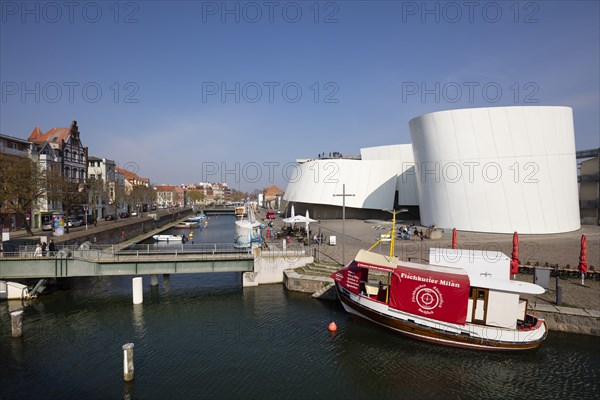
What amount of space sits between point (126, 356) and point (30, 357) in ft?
18.1

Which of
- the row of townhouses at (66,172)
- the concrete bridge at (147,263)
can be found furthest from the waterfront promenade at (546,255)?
the row of townhouses at (66,172)

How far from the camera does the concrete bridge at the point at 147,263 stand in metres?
21.3

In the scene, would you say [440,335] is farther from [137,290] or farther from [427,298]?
[137,290]

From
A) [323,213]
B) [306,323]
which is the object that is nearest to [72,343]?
[306,323]

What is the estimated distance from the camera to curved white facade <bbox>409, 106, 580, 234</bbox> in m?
40.2

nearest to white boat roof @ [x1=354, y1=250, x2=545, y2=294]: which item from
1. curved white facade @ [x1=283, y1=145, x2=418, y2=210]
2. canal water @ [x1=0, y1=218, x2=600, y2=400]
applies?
canal water @ [x1=0, y1=218, x2=600, y2=400]

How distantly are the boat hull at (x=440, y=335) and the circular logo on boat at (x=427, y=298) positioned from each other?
758 millimetres

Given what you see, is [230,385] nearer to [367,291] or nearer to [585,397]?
[367,291]

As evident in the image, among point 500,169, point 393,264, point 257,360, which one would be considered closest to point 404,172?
point 500,169

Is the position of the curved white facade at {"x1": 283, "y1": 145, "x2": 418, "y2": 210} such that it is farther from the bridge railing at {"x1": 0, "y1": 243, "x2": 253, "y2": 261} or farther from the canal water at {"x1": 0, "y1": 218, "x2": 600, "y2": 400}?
the canal water at {"x1": 0, "y1": 218, "x2": 600, "y2": 400}

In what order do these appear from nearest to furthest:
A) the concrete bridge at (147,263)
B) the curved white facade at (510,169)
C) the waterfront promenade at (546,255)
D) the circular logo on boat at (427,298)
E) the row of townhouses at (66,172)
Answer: the circular logo on boat at (427,298) < the waterfront promenade at (546,255) < the concrete bridge at (147,263) < the curved white facade at (510,169) < the row of townhouses at (66,172)

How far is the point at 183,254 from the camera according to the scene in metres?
24.8

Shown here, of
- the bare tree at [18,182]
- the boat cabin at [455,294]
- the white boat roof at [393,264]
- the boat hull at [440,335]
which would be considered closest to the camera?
the boat hull at [440,335]

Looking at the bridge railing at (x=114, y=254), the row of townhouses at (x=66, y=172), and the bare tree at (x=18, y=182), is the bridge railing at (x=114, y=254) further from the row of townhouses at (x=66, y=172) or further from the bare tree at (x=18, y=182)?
the row of townhouses at (x=66, y=172)
